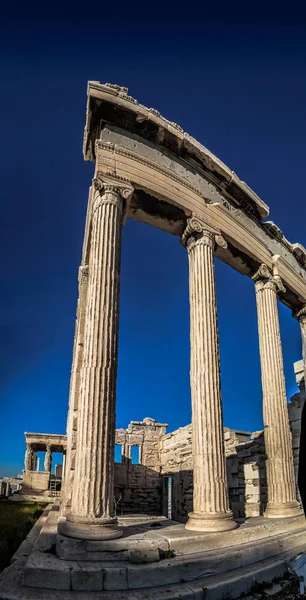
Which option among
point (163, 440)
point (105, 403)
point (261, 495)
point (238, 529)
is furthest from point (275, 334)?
point (163, 440)

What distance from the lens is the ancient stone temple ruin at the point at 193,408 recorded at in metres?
5.69

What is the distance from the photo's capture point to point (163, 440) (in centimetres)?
2355

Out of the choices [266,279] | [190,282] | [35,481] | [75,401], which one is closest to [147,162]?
[190,282]

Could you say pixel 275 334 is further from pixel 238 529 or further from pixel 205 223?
pixel 238 529

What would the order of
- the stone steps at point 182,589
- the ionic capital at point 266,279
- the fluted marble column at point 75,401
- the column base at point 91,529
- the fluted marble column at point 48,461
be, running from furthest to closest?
the fluted marble column at point 48,461, the ionic capital at point 266,279, the fluted marble column at point 75,401, the column base at point 91,529, the stone steps at point 182,589

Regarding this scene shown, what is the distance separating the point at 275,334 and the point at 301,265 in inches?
199

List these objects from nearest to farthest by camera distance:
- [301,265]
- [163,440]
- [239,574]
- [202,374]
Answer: [239,574], [202,374], [301,265], [163,440]

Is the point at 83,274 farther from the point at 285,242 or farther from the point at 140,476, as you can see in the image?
the point at 140,476

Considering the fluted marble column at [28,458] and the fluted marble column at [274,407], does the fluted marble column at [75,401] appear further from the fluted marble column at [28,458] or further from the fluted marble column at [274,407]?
the fluted marble column at [28,458]

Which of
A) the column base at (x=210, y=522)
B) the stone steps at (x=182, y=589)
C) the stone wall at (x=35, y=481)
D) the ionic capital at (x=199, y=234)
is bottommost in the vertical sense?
the stone wall at (x=35, y=481)

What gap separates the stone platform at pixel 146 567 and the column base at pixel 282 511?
3.04 metres

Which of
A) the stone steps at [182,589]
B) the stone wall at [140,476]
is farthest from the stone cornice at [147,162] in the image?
the stone wall at [140,476]

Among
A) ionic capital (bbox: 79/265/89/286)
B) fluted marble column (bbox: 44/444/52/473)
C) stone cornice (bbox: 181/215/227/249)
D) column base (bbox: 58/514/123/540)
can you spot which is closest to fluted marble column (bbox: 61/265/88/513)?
ionic capital (bbox: 79/265/89/286)

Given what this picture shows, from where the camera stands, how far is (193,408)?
9.49 m
